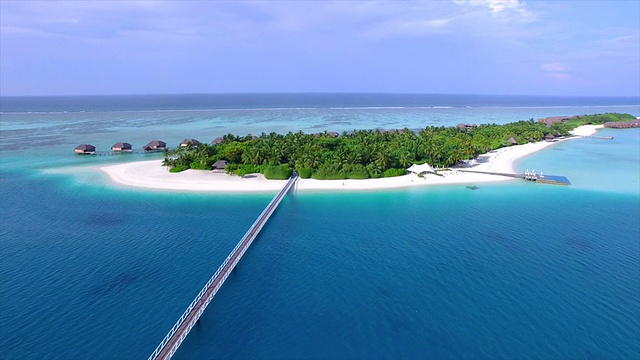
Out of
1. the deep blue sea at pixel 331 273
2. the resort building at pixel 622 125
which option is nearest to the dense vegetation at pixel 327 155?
the deep blue sea at pixel 331 273

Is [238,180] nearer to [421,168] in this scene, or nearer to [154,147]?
[421,168]

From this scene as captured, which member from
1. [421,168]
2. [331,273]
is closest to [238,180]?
[331,273]

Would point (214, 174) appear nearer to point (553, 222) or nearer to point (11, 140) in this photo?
point (553, 222)

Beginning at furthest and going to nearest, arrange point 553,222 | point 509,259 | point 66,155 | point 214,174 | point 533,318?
point 66,155
point 214,174
point 553,222
point 509,259
point 533,318

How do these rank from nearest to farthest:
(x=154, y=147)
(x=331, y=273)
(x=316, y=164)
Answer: (x=331, y=273)
(x=316, y=164)
(x=154, y=147)

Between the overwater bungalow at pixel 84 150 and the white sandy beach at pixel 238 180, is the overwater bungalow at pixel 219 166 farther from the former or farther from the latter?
the overwater bungalow at pixel 84 150

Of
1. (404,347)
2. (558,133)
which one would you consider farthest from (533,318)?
(558,133)

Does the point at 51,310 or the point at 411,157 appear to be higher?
the point at 411,157

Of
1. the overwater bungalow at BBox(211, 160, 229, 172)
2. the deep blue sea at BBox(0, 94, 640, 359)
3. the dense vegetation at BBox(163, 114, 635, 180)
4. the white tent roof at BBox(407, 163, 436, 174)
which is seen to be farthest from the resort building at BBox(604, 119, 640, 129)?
the overwater bungalow at BBox(211, 160, 229, 172)
